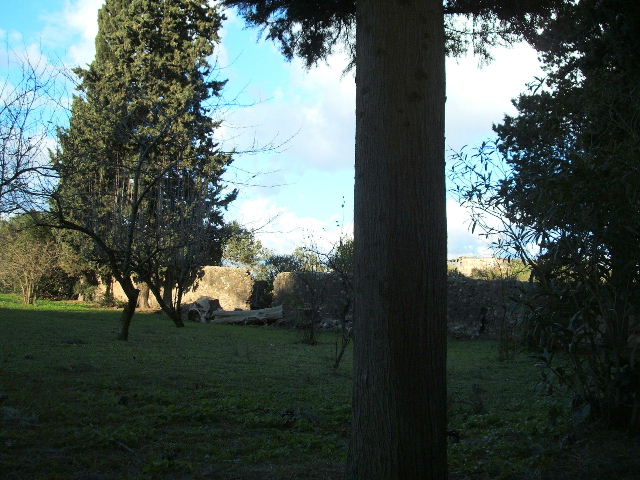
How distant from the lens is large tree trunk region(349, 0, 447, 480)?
2.98 metres

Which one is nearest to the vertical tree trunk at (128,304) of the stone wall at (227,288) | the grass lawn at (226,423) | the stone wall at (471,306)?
the grass lawn at (226,423)

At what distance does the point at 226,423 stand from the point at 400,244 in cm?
287

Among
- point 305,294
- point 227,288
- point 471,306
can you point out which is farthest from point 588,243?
point 227,288

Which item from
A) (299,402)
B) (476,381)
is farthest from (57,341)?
(476,381)

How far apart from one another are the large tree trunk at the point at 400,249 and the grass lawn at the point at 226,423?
3.07ft

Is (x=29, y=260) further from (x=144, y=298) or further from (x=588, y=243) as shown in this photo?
(x=588, y=243)

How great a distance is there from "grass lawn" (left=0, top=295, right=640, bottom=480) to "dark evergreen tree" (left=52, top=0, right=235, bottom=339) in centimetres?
270

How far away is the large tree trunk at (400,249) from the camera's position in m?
2.98

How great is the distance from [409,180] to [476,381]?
5.80 metres

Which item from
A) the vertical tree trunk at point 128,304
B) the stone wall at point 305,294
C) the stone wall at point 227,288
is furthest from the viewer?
the stone wall at point 227,288

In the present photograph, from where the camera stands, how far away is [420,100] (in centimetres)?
315

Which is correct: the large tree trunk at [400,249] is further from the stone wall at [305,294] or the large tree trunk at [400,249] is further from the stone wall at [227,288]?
the stone wall at [227,288]

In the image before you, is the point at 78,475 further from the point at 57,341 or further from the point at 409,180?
the point at 57,341

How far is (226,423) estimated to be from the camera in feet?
17.0
